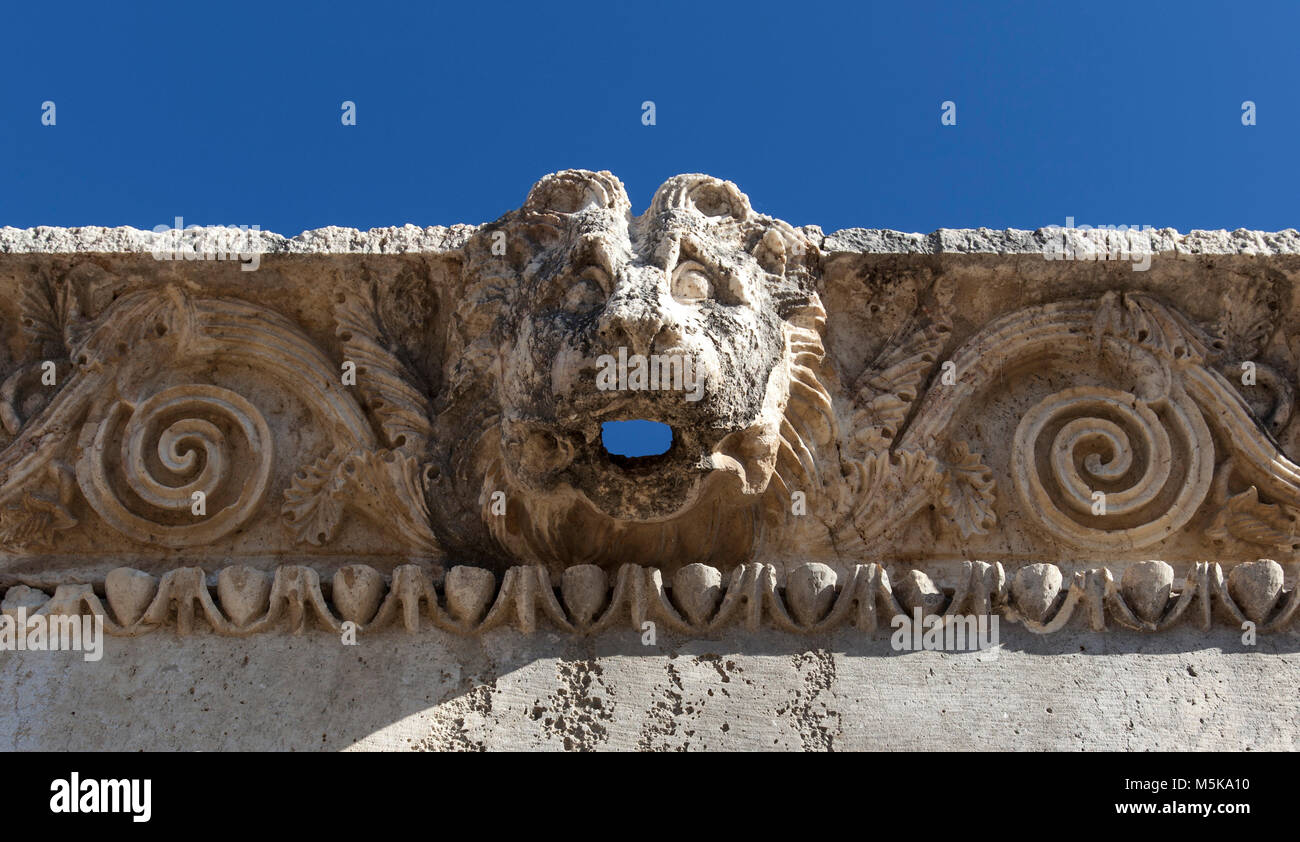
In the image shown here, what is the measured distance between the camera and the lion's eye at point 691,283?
4.45m

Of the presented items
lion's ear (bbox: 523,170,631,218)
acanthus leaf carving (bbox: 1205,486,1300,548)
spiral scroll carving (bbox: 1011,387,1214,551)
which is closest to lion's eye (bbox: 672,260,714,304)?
lion's ear (bbox: 523,170,631,218)

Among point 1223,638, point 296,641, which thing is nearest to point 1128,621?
point 1223,638

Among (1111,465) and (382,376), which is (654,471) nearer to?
(382,376)

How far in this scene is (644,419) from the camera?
4.20m

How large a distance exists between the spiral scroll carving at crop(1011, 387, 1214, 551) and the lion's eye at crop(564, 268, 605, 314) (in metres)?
1.43

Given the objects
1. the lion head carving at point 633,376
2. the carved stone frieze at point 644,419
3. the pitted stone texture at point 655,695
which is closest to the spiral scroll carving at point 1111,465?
the carved stone frieze at point 644,419

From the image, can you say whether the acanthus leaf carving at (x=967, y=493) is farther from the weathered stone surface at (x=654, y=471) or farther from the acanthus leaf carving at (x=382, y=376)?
the acanthus leaf carving at (x=382, y=376)

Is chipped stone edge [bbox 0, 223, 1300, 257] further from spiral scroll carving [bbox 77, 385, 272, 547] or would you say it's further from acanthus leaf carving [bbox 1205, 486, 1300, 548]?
acanthus leaf carving [bbox 1205, 486, 1300, 548]

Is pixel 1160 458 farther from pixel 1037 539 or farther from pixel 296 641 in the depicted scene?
pixel 296 641

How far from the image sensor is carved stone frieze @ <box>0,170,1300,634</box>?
436cm

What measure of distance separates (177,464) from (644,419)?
156 cm

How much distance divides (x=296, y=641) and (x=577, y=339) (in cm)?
120

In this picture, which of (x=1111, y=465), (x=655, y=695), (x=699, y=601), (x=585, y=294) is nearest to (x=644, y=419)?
(x=585, y=294)

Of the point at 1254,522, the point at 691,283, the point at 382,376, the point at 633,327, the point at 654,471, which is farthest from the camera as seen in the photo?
the point at 382,376
